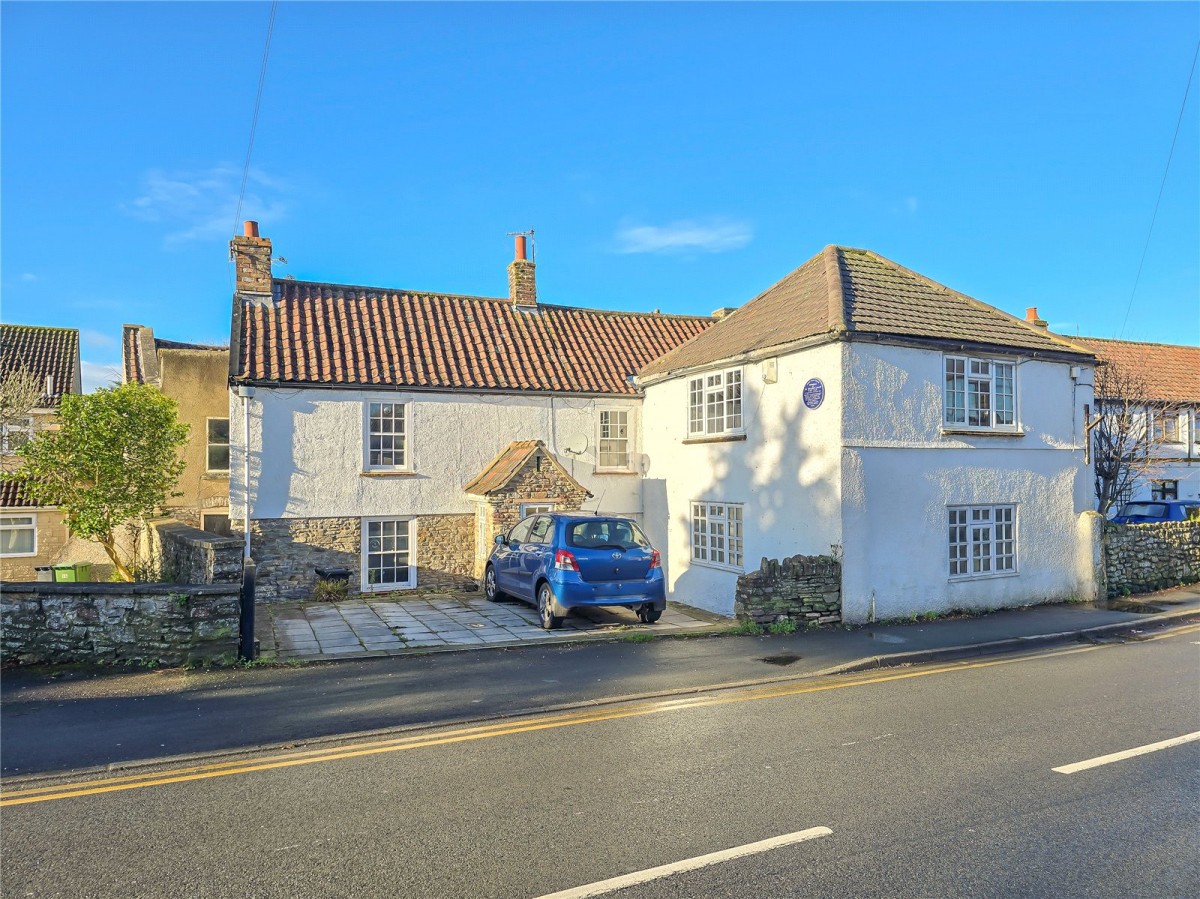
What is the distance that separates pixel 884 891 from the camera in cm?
434

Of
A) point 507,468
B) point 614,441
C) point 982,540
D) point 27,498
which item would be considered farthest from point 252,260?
point 982,540

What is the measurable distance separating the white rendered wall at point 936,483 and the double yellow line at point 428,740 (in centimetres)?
348

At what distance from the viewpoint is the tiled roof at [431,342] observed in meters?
18.0

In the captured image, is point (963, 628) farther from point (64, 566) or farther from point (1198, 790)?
point (64, 566)

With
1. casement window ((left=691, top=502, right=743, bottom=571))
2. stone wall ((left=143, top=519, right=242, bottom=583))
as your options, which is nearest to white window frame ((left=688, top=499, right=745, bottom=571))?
casement window ((left=691, top=502, right=743, bottom=571))

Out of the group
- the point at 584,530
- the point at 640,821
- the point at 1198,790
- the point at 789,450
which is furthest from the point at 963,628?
the point at 640,821

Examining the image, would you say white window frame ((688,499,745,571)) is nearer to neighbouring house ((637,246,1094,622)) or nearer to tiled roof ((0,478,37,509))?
neighbouring house ((637,246,1094,622))

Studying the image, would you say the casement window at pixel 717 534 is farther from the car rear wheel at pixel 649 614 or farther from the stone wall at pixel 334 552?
the stone wall at pixel 334 552

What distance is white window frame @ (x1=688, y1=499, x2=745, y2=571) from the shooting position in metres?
16.0

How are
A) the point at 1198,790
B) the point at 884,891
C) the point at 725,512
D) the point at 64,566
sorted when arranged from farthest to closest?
1. the point at 64,566
2. the point at 725,512
3. the point at 1198,790
4. the point at 884,891

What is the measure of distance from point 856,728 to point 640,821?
311 centimetres

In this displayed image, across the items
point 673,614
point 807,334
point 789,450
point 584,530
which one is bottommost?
point 673,614

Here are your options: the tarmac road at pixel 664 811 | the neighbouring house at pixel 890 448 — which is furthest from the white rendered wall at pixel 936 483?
the tarmac road at pixel 664 811

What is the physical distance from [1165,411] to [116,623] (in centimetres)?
2977
